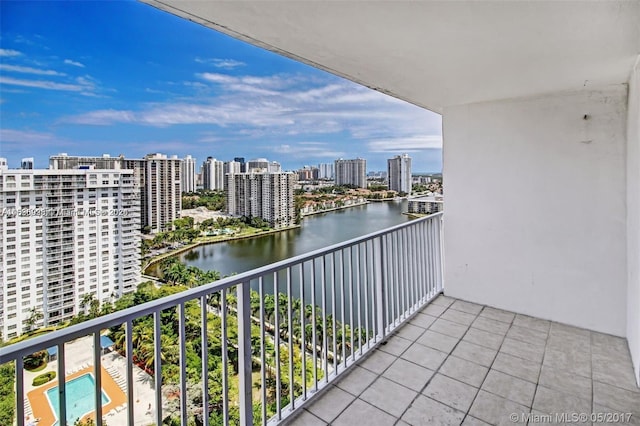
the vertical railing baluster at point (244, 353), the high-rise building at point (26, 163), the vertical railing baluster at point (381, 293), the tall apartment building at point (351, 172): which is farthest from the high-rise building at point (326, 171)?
the vertical railing baluster at point (244, 353)

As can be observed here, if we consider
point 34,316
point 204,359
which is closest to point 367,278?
point 204,359

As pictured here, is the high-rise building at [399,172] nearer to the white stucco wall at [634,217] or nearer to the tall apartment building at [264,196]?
the tall apartment building at [264,196]

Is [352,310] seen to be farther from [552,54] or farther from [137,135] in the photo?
[137,135]

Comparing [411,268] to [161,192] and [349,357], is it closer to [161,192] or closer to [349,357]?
[349,357]

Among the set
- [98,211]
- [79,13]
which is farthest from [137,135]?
[98,211]

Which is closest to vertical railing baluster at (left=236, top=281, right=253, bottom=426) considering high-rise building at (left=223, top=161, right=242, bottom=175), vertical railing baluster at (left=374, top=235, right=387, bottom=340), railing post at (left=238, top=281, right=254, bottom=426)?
railing post at (left=238, top=281, right=254, bottom=426)

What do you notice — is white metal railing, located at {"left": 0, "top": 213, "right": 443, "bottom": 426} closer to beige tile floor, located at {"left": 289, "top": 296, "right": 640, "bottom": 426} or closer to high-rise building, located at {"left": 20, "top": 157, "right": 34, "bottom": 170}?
beige tile floor, located at {"left": 289, "top": 296, "right": 640, "bottom": 426}

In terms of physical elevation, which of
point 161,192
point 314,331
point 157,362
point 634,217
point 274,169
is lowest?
point 314,331
